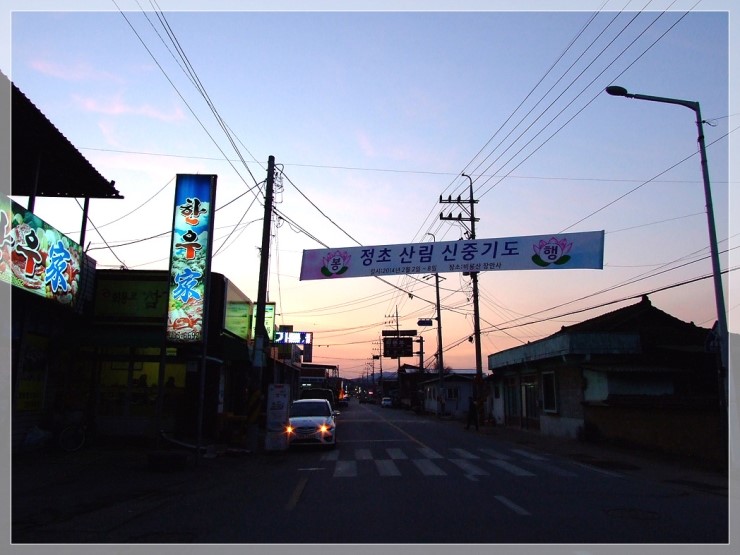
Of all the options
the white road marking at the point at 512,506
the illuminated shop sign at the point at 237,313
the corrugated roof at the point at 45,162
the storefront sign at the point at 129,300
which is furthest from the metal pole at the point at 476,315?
the white road marking at the point at 512,506

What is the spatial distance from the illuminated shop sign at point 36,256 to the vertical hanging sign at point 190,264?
2.83m

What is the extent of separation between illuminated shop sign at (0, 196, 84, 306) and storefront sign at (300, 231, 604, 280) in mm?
6892

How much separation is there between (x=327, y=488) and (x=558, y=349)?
18696 millimetres

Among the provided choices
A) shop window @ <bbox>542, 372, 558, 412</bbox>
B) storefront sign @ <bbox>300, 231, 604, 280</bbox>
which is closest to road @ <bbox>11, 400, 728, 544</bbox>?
storefront sign @ <bbox>300, 231, 604, 280</bbox>

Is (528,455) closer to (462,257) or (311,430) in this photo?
(462,257)

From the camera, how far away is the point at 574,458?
19.5 meters

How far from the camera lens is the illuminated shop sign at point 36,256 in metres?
13.1

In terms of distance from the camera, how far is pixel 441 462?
655 inches

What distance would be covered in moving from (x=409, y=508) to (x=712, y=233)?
1006cm

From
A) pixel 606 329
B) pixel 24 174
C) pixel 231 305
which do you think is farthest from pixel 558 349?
pixel 24 174

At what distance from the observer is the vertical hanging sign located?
16922 millimetres

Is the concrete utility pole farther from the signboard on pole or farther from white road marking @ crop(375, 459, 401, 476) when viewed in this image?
white road marking @ crop(375, 459, 401, 476)

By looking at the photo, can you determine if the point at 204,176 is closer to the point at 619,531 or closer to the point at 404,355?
the point at 619,531

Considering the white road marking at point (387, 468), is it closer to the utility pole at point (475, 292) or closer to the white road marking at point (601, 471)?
the white road marking at point (601, 471)
